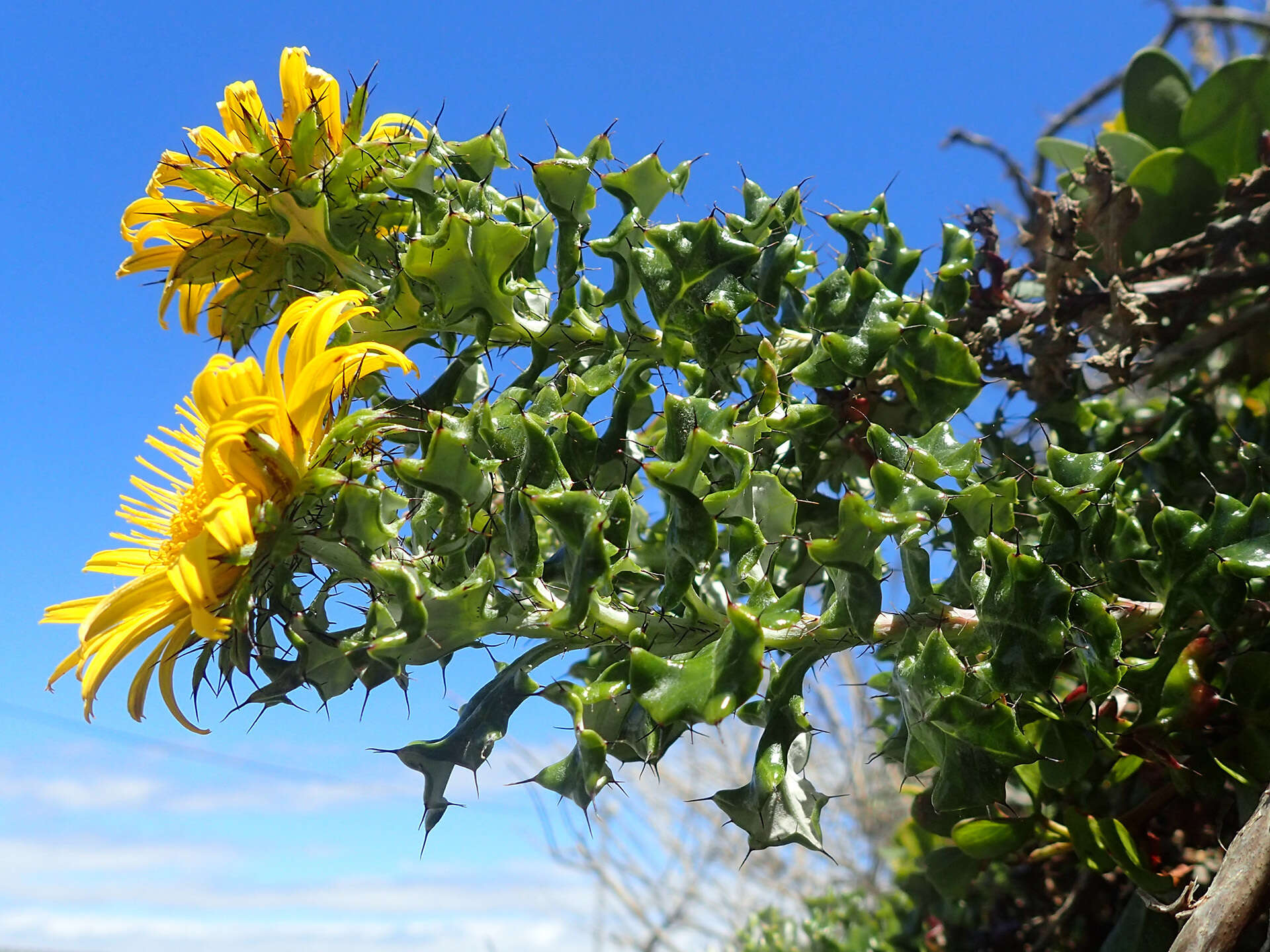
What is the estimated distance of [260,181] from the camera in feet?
4.22

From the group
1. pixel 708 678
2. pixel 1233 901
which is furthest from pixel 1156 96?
pixel 708 678

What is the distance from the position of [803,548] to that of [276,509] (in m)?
0.75

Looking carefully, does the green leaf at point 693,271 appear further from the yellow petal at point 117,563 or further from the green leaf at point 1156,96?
the green leaf at point 1156,96

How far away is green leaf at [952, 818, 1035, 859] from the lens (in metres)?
1.50

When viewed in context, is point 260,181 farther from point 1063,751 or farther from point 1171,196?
point 1171,196

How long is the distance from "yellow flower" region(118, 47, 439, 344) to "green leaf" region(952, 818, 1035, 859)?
3.78ft

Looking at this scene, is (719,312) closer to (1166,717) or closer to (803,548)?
(803,548)

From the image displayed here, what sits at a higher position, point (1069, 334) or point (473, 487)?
point (1069, 334)

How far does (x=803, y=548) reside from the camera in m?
1.52

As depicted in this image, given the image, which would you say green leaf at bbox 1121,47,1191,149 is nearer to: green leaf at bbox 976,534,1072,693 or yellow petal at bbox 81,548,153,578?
green leaf at bbox 976,534,1072,693

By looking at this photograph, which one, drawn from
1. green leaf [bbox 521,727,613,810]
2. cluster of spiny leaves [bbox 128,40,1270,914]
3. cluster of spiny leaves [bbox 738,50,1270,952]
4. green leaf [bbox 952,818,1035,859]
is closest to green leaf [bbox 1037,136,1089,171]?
cluster of spiny leaves [bbox 738,50,1270,952]

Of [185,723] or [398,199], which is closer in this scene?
[185,723]

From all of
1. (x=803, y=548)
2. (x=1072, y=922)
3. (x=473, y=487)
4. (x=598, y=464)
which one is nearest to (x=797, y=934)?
(x=1072, y=922)

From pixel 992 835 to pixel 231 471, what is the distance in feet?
3.75
